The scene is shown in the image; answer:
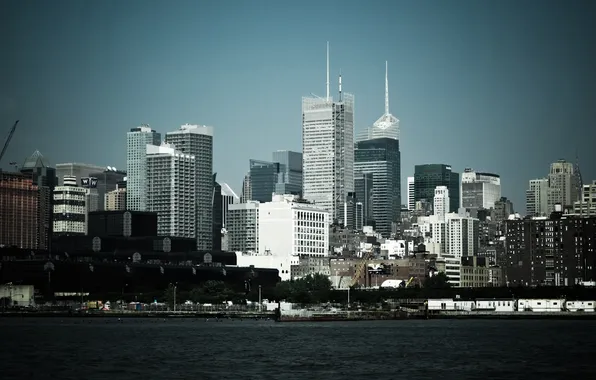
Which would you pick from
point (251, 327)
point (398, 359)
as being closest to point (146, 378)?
point (398, 359)

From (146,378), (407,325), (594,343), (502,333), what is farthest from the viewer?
(407,325)

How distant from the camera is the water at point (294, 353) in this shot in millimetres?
92312

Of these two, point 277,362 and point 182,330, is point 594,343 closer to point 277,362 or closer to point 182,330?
point 277,362

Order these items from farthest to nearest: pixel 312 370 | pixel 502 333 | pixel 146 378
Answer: pixel 502 333, pixel 312 370, pixel 146 378

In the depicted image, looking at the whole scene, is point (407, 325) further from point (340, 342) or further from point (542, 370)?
point (542, 370)

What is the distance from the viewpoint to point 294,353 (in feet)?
365

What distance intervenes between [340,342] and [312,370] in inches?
1371

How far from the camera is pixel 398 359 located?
347ft

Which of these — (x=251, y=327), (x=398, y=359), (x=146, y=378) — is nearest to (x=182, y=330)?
(x=251, y=327)

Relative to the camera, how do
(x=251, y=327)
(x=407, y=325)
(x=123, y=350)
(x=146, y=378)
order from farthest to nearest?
(x=407, y=325) → (x=251, y=327) → (x=123, y=350) → (x=146, y=378)

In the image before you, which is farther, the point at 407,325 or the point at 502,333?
the point at 407,325

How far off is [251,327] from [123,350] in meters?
53.5

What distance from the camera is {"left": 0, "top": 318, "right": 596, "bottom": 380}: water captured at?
303 ft

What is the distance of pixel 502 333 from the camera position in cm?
15125
